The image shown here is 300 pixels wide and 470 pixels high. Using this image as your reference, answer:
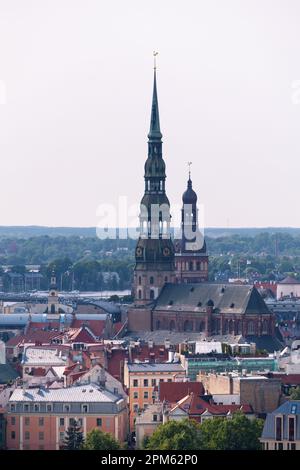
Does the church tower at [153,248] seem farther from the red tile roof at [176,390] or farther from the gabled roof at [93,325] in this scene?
the red tile roof at [176,390]

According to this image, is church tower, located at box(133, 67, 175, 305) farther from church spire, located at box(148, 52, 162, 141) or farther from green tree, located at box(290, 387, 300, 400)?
green tree, located at box(290, 387, 300, 400)

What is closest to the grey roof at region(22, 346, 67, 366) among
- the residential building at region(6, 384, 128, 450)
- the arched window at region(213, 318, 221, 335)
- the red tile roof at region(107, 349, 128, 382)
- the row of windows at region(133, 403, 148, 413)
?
the red tile roof at region(107, 349, 128, 382)

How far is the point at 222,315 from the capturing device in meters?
124

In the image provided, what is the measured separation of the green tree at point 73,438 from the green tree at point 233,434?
2.88 m

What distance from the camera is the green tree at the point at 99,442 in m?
77.2

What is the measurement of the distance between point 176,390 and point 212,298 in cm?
3751

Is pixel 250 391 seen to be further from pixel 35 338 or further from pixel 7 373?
pixel 35 338

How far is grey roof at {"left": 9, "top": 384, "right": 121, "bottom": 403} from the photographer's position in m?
85.3

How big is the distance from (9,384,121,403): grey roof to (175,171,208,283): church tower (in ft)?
158

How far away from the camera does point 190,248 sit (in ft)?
456
